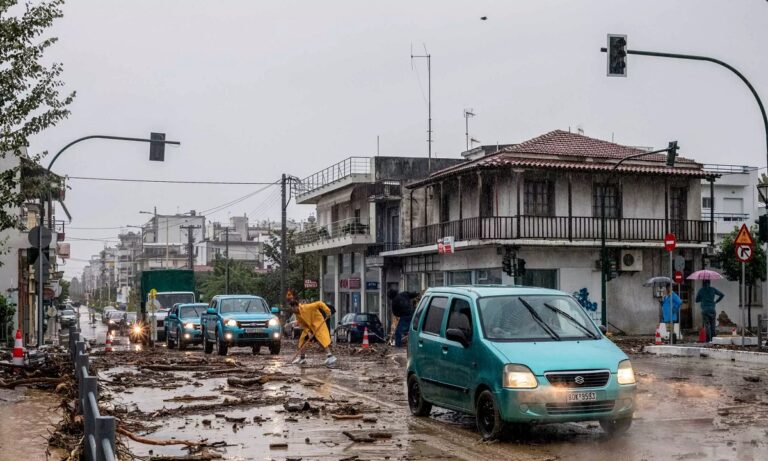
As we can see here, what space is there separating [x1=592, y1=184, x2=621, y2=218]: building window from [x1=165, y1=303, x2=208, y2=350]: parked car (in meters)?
17.9

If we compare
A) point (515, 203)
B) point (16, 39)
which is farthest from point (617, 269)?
point (16, 39)

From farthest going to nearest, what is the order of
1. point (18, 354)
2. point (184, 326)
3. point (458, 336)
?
1. point (184, 326)
2. point (18, 354)
3. point (458, 336)

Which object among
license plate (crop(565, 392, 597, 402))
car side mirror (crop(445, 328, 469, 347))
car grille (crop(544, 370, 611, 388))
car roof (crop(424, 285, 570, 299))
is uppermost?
car roof (crop(424, 285, 570, 299))

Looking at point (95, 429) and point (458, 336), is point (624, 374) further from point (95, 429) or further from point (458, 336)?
point (95, 429)

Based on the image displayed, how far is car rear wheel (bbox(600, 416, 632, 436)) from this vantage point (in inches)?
418

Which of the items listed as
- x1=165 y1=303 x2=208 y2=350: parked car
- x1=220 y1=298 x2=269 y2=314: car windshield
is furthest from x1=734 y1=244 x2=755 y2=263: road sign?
x1=165 y1=303 x2=208 y2=350: parked car

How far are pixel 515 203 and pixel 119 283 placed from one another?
6151 inches

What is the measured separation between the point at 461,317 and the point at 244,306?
1862 cm

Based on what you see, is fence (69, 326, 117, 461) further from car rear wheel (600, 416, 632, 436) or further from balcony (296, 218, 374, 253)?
balcony (296, 218, 374, 253)

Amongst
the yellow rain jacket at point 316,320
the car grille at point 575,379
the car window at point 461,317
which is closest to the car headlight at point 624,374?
the car grille at point 575,379

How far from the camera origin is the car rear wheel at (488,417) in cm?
1027

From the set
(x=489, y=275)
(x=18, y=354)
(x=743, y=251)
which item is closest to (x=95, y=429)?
(x=18, y=354)

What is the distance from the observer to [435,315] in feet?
40.7

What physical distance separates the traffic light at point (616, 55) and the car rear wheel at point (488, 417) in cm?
1160
